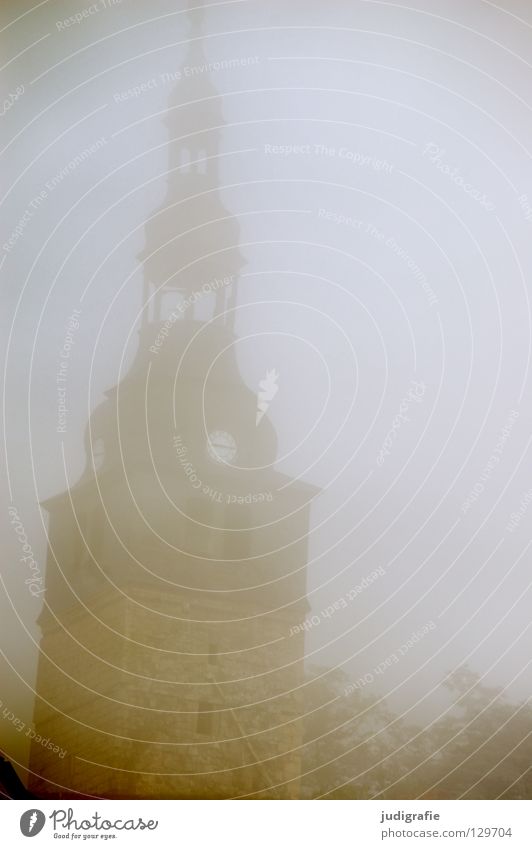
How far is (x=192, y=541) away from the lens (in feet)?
12.7

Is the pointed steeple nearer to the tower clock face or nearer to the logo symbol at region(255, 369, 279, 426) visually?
the logo symbol at region(255, 369, 279, 426)

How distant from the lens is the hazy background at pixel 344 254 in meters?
3.79

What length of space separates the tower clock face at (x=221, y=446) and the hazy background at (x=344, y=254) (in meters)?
0.19

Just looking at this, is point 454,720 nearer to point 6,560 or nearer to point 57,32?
point 6,560

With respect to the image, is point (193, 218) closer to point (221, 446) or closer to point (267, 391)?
point (267, 391)

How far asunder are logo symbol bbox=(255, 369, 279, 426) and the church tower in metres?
0.01

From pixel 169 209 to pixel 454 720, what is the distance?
2.11 metres

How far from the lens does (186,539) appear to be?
12.7 ft

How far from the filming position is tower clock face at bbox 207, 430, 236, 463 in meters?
3.84

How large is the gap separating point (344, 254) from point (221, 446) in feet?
Answer: 2.83
